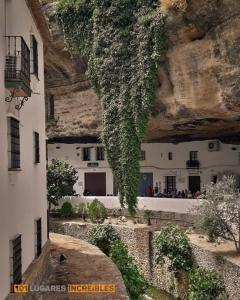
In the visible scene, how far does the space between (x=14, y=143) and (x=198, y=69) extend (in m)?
11.7

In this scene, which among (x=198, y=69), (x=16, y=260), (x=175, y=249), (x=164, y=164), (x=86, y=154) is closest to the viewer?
(x=16, y=260)

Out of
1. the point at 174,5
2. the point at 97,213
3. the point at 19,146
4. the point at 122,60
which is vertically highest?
the point at 174,5

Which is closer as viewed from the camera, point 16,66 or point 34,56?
point 16,66

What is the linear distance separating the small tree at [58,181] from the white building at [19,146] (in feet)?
52.7

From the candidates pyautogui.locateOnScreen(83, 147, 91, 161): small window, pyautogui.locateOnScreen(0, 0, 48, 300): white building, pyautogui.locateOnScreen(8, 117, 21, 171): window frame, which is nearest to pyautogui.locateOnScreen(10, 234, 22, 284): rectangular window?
pyautogui.locateOnScreen(0, 0, 48, 300): white building

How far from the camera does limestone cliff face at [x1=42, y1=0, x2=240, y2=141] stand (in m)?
19.4

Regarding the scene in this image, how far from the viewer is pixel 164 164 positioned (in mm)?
33969

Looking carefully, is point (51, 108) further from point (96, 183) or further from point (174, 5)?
point (174, 5)

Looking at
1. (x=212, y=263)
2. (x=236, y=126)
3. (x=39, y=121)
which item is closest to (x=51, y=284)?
(x=39, y=121)

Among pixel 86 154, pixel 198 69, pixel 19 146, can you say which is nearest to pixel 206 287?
pixel 198 69

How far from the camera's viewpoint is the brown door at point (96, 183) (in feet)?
116

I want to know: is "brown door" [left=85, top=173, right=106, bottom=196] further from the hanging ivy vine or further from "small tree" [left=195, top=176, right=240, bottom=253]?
"small tree" [left=195, top=176, right=240, bottom=253]

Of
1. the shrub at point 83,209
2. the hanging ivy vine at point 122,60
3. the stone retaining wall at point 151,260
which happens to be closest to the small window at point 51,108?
the shrub at point 83,209

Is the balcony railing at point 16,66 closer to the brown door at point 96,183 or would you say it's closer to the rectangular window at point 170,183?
the rectangular window at point 170,183
